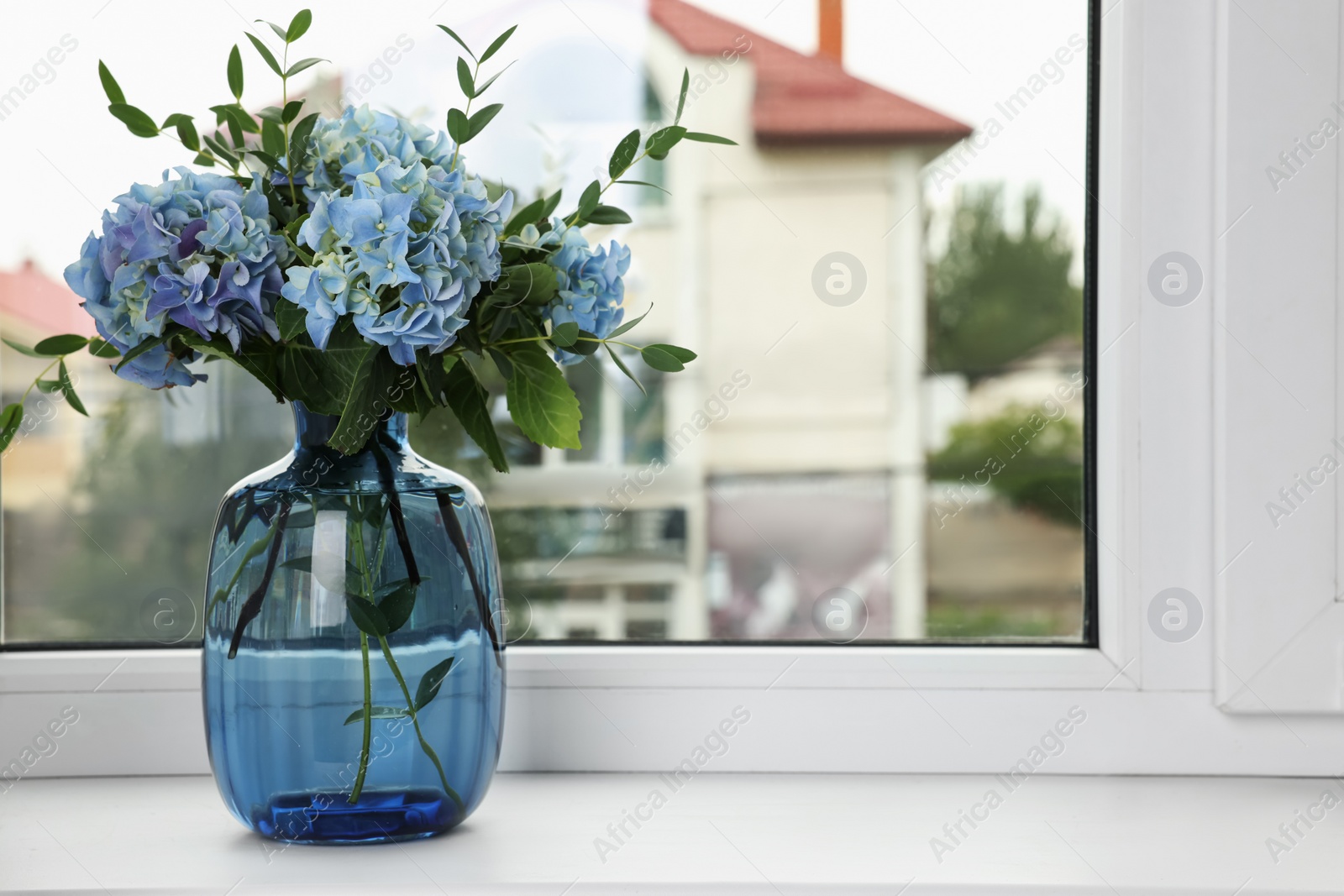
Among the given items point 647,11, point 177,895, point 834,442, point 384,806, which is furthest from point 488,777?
point 647,11

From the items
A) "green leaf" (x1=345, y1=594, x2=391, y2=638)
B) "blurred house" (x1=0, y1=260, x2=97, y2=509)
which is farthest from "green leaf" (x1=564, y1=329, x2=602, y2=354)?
"blurred house" (x1=0, y1=260, x2=97, y2=509)

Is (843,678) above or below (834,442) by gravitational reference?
below

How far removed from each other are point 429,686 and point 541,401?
204mm

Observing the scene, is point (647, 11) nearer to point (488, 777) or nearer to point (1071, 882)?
point (488, 777)

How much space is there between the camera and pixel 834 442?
99 cm

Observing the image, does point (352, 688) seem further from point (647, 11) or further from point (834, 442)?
point (647, 11)

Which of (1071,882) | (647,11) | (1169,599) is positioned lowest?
(1071,882)

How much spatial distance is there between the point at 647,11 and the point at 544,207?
0.33 m

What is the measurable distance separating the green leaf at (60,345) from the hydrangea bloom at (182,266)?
0.05 m

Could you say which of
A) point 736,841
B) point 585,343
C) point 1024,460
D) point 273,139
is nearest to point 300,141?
point 273,139

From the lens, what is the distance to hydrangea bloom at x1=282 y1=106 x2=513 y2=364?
646 mm

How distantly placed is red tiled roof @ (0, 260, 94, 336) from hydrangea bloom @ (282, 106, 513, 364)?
428 mm

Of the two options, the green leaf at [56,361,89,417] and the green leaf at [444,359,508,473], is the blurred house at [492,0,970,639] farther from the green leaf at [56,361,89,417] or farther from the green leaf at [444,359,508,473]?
the green leaf at [56,361,89,417]

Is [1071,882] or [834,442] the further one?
[834,442]
